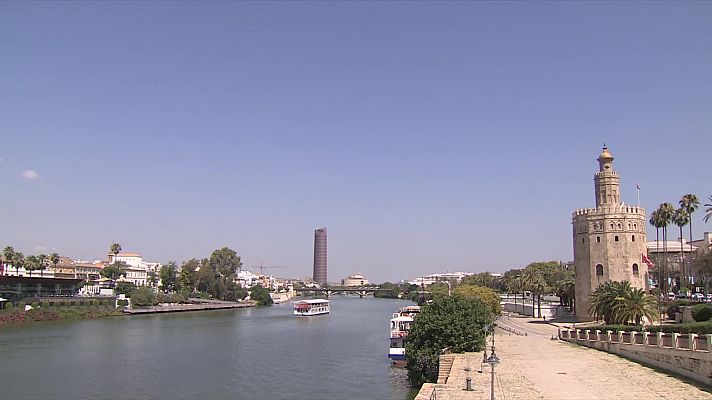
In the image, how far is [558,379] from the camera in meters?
27.4

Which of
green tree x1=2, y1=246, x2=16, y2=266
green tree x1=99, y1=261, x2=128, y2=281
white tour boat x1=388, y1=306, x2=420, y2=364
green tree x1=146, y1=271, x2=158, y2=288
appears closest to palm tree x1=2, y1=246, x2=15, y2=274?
green tree x1=2, y1=246, x2=16, y2=266

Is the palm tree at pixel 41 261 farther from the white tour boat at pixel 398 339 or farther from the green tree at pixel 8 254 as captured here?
the white tour boat at pixel 398 339

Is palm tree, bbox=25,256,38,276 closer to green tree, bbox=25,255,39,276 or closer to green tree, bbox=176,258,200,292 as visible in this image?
green tree, bbox=25,255,39,276

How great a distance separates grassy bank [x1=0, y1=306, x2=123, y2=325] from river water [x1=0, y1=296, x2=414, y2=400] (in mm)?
4903

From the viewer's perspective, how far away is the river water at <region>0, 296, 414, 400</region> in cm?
3775

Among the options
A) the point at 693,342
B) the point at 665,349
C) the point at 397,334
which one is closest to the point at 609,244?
the point at 397,334

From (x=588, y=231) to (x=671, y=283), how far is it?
4548cm

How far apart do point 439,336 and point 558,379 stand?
12085 millimetres

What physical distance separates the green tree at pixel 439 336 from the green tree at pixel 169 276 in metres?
113

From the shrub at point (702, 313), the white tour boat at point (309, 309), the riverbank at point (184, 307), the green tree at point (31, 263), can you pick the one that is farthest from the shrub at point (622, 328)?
the green tree at point (31, 263)

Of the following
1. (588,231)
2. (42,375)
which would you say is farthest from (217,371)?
(588,231)

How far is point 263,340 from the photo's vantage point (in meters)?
68.8

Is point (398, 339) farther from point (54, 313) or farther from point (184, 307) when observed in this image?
point (184, 307)

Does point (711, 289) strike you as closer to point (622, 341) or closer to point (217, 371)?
point (622, 341)
